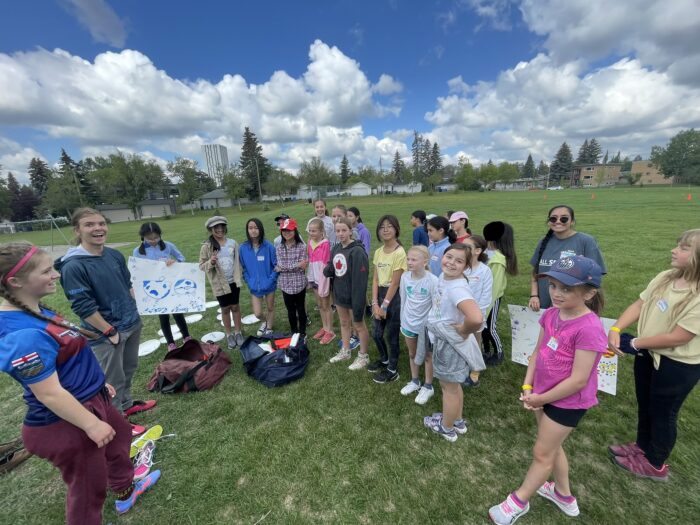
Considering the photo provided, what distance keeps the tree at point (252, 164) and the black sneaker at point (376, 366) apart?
60230mm

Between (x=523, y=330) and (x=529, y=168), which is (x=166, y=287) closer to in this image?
(x=523, y=330)

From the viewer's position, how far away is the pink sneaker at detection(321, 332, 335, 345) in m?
5.01

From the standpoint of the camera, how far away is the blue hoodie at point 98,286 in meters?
2.75

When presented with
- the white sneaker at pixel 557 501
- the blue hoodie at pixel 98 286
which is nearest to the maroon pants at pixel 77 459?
the blue hoodie at pixel 98 286

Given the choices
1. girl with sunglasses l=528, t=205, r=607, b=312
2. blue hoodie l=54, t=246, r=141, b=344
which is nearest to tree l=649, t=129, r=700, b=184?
girl with sunglasses l=528, t=205, r=607, b=312

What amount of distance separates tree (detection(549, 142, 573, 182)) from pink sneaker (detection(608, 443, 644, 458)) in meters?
112

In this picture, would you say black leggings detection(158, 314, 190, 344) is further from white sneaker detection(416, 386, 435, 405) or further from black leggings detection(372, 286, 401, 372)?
white sneaker detection(416, 386, 435, 405)

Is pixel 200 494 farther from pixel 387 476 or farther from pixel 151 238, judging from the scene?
pixel 151 238

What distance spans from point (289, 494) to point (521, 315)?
3291 millimetres

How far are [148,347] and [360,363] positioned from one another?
3847mm

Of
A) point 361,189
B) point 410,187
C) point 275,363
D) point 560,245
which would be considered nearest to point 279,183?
point 361,189

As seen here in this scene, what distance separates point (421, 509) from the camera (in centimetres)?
236

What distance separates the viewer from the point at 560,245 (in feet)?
10.9

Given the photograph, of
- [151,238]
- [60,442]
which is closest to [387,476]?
[60,442]
